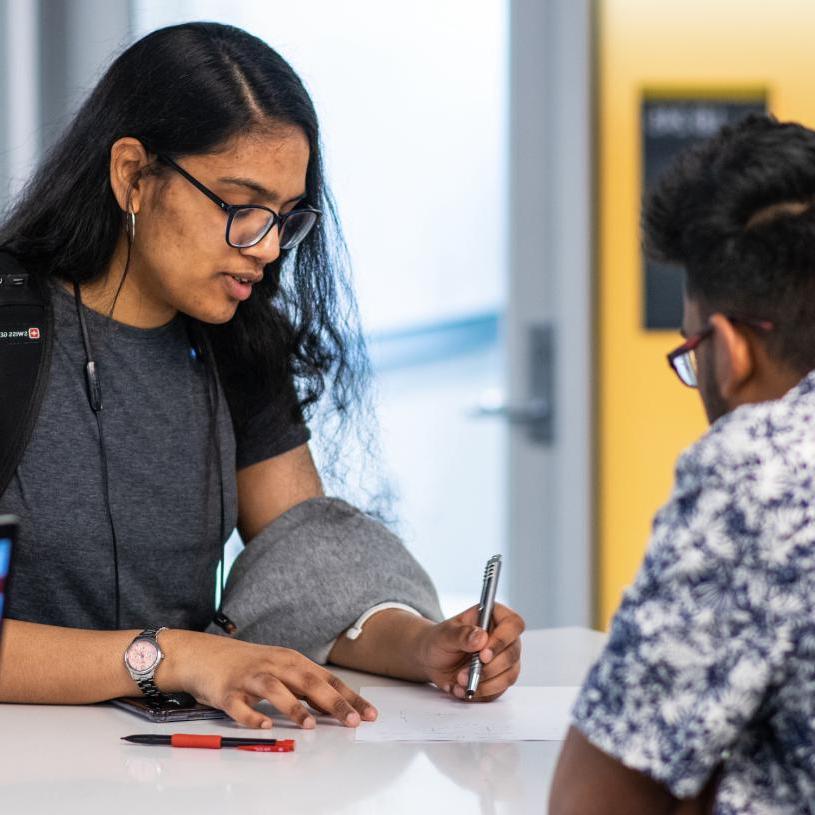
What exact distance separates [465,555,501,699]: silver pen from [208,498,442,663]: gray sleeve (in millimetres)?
205

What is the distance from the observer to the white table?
109cm

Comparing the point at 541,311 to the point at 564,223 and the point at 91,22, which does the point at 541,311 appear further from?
the point at 91,22

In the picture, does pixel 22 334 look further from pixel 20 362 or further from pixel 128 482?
pixel 128 482

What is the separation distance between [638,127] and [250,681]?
2213 mm

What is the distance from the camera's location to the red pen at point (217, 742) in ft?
4.06

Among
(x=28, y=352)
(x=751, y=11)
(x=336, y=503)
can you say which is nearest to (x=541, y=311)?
(x=751, y=11)

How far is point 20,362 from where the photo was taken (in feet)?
5.13

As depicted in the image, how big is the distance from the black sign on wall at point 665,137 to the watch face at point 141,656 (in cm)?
203

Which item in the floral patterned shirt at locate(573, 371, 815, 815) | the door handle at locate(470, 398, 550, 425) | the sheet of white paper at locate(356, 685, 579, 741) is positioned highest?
the floral patterned shirt at locate(573, 371, 815, 815)

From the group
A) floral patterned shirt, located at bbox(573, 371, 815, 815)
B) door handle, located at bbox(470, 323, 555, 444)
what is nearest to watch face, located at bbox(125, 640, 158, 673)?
floral patterned shirt, located at bbox(573, 371, 815, 815)

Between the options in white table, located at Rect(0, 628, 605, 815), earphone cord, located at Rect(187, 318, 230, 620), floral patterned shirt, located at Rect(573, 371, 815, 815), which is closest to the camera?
floral patterned shirt, located at Rect(573, 371, 815, 815)

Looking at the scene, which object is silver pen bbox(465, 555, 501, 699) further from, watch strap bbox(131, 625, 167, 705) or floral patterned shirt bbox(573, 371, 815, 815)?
floral patterned shirt bbox(573, 371, 815, 815)

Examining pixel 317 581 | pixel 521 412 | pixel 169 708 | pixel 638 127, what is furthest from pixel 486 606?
pixel 638 127

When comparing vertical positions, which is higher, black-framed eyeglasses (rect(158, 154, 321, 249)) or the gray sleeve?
black-framed eyeglasses (rect(158, 154, 321, 249))
